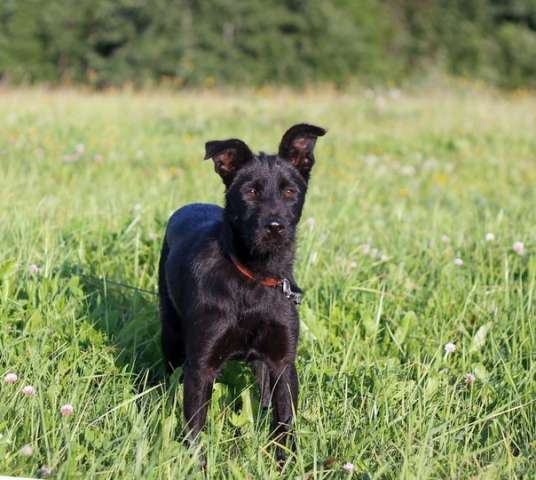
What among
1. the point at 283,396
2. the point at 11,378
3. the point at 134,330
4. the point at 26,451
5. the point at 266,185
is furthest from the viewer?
the point at 134,330

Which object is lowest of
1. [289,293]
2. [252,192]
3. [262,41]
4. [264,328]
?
[264,328]

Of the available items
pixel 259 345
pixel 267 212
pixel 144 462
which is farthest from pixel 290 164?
pixel 144 462

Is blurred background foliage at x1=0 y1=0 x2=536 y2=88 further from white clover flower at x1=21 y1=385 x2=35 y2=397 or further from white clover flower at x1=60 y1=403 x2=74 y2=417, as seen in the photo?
white clover flower at x1=60 y1=403 x2=74 y2=417

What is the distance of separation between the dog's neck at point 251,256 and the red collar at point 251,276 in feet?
0.05

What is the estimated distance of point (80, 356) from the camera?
133 inches

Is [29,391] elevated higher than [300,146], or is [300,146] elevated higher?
[300,146]

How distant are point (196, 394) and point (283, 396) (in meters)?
0.36

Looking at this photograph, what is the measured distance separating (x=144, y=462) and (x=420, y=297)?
214 centimetres

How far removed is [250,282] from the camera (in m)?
3.13

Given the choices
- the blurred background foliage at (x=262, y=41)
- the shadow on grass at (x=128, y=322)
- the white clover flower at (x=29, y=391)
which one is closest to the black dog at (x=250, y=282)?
the shadow on grass at (x=128, y=322)

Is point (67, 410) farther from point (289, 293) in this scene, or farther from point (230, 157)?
point (230, 157)

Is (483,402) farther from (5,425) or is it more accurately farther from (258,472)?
(5,425)

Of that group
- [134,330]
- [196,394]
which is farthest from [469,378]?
[134,330]

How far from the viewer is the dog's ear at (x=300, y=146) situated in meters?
3.30
